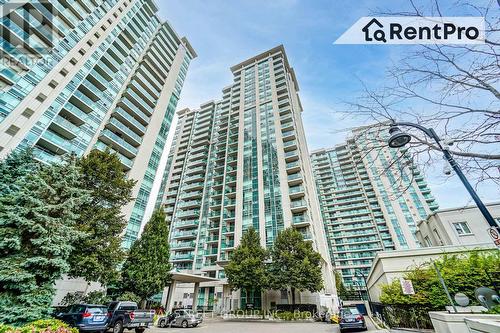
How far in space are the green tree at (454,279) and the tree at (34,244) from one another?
1843 centimetres

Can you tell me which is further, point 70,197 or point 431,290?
point 70,197

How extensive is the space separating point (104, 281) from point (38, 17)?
103ft

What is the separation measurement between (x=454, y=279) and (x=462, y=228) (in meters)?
13.1

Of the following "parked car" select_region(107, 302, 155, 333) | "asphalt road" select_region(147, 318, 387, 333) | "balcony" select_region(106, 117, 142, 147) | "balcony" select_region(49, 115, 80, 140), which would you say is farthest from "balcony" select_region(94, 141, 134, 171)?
"asphalt road" select_region(147, 318, 387, 333)

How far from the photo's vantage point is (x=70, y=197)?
12391 millimetres

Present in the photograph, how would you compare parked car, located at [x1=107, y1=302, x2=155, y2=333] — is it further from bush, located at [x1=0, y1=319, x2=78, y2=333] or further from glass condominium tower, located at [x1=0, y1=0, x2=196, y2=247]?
glass condominium tower, located at [x1=0, y1=0, x2=196, y2=247]

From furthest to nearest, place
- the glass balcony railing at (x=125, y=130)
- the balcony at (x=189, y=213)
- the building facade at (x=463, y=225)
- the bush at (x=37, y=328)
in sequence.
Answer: the balcony at (x=189, y=213), the glass balcony railing at (x=125, y=130), the building facade at (x=463, y=225), the bush at (x=37, y=328)

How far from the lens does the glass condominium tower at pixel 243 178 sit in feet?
119

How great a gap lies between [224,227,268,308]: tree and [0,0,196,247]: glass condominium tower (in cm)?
1391

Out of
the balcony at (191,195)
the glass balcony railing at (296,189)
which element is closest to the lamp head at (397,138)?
the glass balcony railing at (296,189)

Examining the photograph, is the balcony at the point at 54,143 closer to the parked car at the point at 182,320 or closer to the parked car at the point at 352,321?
the parked car at the point at 182,320

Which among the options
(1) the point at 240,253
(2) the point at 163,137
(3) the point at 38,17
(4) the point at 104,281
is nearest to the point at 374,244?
(1) the point at 240,253

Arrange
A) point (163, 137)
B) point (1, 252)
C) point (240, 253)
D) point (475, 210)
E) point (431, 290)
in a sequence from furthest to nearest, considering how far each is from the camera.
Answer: point (163, 137), point (240, 253), point (475, 210), point (431, 290), point (1, 252)

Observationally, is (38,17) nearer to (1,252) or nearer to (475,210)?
(1,252)
